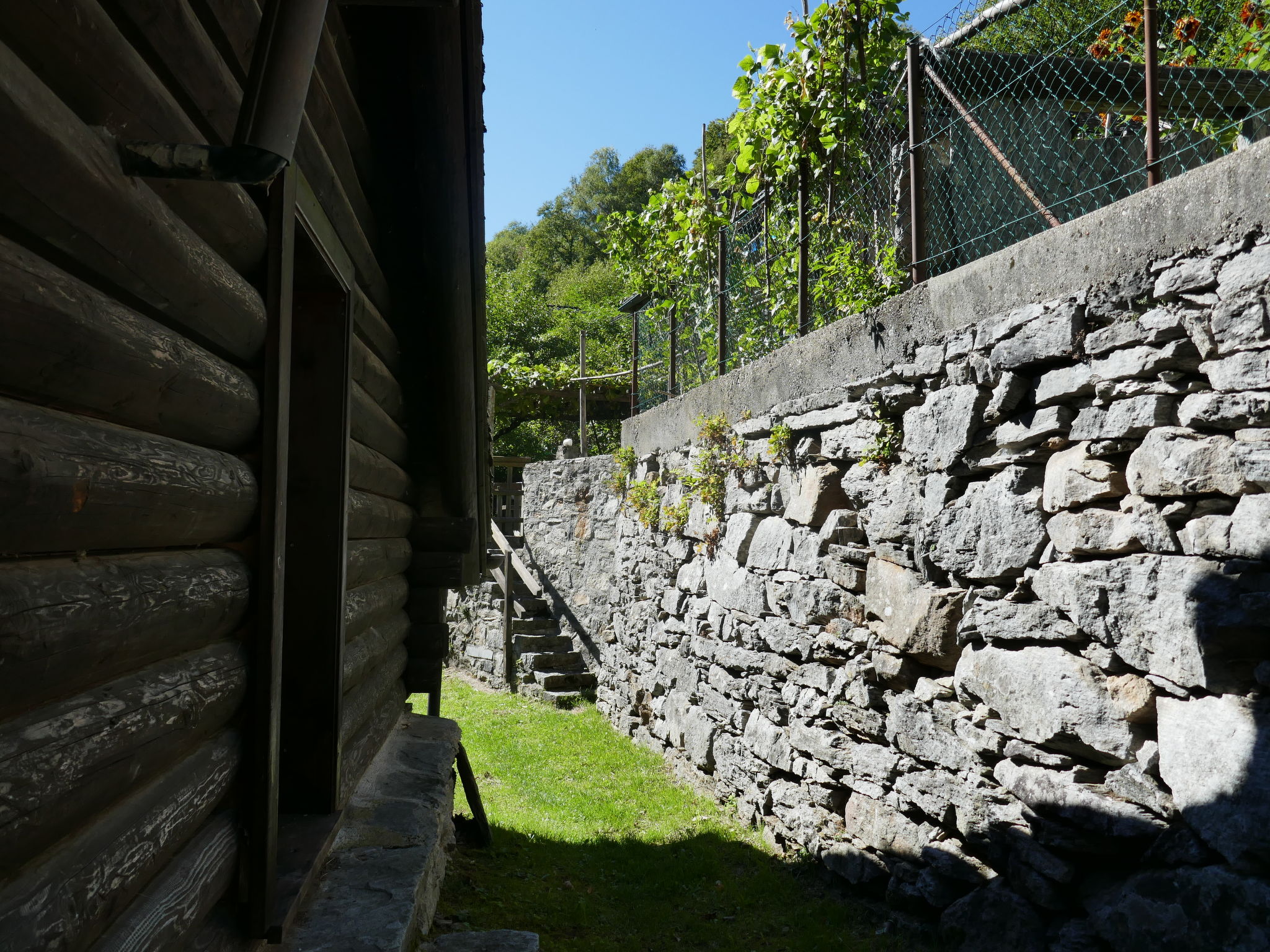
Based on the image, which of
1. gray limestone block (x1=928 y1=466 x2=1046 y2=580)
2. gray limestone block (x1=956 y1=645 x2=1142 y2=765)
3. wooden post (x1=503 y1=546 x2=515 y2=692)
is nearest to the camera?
gray limestone block (x1=956 y1=645 x2=1142 y2=765)

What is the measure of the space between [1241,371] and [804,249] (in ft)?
10.8

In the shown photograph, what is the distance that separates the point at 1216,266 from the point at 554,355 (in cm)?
2435

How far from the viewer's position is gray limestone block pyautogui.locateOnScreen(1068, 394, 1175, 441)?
313 cm

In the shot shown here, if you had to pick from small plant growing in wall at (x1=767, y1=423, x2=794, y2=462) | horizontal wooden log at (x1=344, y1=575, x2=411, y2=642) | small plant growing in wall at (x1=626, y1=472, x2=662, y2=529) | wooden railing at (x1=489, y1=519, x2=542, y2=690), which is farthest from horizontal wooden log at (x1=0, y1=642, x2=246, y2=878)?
wooden railing at (x1=489, y1=519, x2=542, y2=690)

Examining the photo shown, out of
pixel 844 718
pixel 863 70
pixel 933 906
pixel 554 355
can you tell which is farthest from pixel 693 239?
pixel 554 355

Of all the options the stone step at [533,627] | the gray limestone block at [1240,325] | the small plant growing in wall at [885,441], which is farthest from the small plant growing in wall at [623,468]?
the gray limestone block at [1240,325]

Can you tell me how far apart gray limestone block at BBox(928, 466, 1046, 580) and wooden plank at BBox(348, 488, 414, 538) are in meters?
2.34

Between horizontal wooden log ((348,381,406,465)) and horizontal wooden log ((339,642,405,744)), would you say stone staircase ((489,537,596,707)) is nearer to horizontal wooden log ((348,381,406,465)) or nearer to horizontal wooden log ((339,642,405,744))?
horizontal wooden log ((339,642,405,744))

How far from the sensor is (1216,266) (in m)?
2.97

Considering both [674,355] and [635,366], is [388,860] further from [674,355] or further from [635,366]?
[635,366]

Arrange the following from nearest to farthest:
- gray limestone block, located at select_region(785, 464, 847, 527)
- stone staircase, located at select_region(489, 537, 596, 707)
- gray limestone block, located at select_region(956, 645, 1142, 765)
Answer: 1. gray limestone block, located at select_region(956, 645, 1142, 765)
2. gray limestone block, located at select_region(785, 464, 847, 527)
3. stone staircase, located at select_region(489, 537, 596, 707)

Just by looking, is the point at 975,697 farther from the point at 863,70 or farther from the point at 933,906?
the point at 863,70

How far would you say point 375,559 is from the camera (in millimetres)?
3994

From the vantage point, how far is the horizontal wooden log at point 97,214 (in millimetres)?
1190
